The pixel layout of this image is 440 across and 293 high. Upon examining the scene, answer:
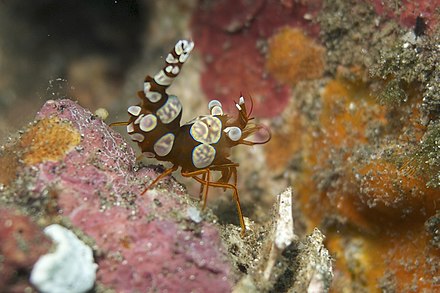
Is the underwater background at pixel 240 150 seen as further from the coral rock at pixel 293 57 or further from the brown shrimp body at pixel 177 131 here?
the brown shrimp body at pixel 177 131

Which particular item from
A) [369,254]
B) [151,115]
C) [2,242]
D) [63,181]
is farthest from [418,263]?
[2,242]

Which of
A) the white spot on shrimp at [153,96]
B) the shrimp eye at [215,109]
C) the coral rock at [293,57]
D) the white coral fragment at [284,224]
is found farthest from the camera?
the coral rock at [293,57]

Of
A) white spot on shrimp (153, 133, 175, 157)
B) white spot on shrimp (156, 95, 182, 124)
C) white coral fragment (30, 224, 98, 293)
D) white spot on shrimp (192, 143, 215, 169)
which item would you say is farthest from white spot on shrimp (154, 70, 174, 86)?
white coral fragment (30, 224, 98, 293)

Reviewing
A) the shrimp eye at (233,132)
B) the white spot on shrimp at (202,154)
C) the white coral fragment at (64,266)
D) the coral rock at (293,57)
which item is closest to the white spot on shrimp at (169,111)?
the white spot on shrimp at (202,154)

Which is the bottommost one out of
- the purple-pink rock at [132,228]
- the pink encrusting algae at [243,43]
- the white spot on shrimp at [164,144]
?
the purple-pink rock at [132,228]

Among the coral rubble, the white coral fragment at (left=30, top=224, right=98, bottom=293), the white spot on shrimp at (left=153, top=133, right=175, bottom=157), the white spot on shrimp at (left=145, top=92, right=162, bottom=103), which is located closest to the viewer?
the white coral fragment at (left=30, top=224, right=98, bottom=293)

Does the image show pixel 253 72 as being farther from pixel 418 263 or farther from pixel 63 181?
pixel 63 181

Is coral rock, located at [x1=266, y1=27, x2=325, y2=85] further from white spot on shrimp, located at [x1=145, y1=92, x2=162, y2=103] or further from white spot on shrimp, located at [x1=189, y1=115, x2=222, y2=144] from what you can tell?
white spot on shrimp, located at [x1=145, y1=92, x2=162, y2=103]
